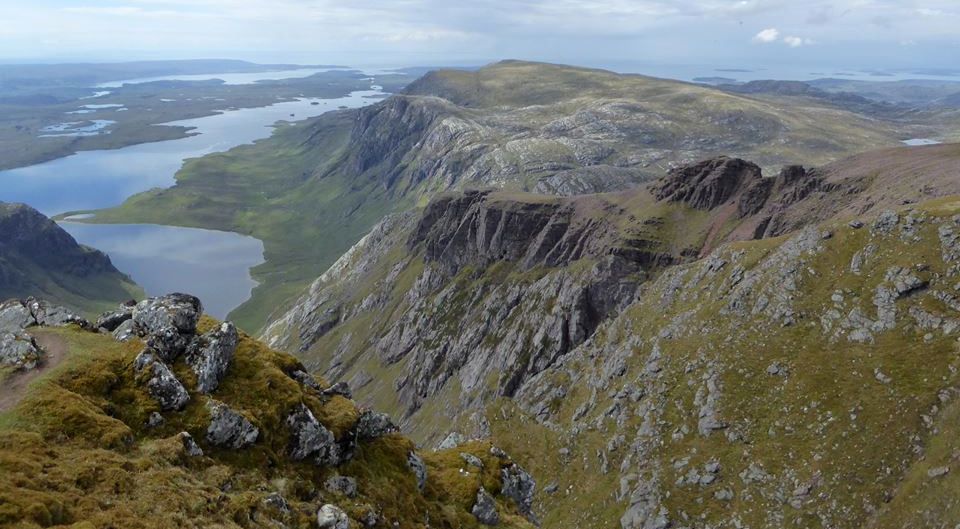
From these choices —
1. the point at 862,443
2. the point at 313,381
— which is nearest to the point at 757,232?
the point at 862,443

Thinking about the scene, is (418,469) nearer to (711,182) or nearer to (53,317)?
(53,317)

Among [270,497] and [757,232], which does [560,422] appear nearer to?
[757,232]

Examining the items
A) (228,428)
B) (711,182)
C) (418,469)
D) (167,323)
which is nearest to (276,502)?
(228,428)

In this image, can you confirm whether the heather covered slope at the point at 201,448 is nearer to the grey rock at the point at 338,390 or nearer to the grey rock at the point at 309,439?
the grey rock at the point at 309,439

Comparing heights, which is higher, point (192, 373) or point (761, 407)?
point (192, 373)

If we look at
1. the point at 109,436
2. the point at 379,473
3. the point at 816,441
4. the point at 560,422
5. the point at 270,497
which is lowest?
the point at 560,422

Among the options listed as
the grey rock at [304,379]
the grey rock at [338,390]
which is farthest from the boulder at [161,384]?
the grey rock at [338,390]

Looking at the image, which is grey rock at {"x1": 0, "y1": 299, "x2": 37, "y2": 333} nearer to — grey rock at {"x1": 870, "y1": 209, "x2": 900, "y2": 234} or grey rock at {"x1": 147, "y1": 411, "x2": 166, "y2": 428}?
grey rock at {"x1": 147, "y1": 411, "x2": 166, "y2": 428}
